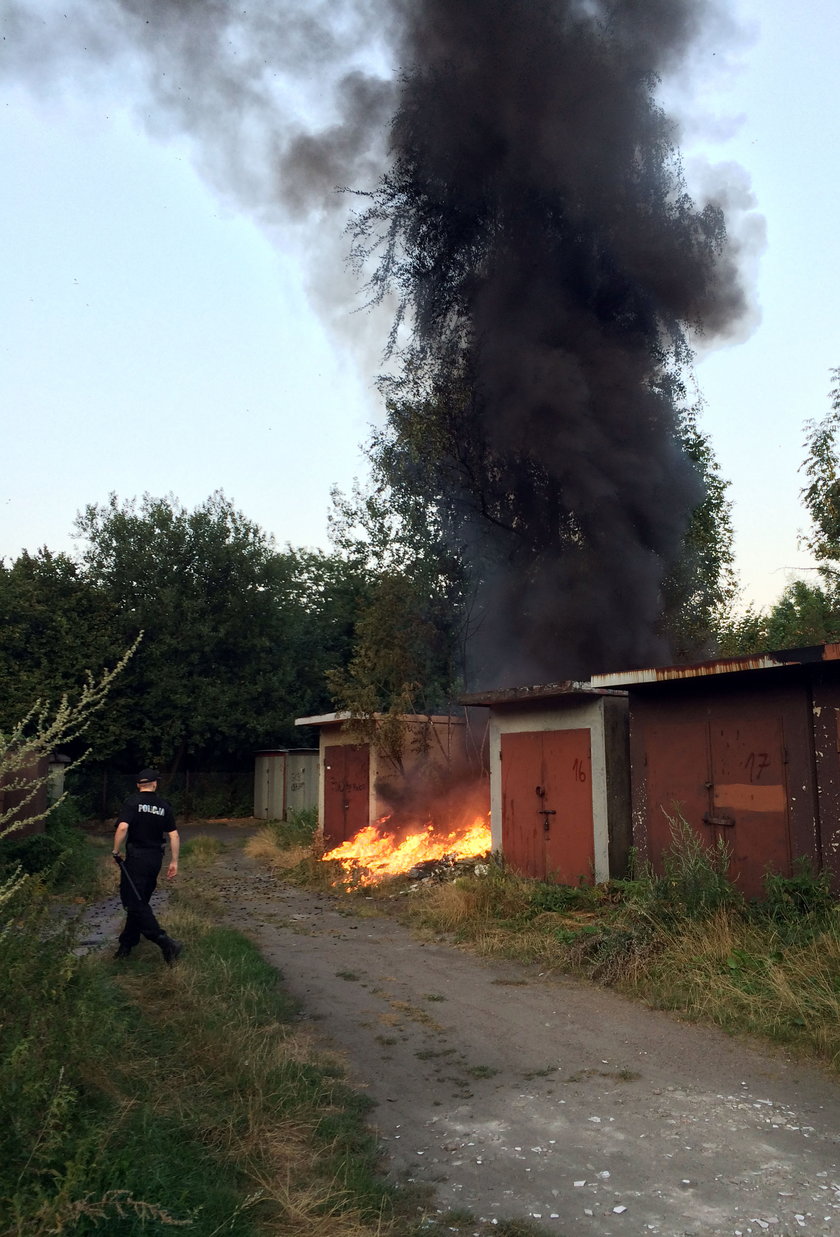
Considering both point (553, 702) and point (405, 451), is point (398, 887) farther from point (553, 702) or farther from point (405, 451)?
point (405, 451)

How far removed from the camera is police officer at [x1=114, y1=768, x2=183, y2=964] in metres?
7.17

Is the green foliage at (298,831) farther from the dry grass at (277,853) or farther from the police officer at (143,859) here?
the police officer at (143,859)

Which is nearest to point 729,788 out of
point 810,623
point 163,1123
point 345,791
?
point 163,1123

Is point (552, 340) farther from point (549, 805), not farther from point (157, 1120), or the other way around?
point (157, 1120)

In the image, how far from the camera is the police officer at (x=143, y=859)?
7168mm

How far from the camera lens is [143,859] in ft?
24.3

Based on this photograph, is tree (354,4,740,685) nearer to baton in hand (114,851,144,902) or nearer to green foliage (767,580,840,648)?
green foliage (767,580,840,648)

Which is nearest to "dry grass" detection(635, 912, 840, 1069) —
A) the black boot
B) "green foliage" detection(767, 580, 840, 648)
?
the black boot

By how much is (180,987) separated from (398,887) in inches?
268

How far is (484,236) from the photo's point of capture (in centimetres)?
1889

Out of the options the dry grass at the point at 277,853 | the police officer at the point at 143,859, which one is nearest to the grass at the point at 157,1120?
the police officer at the point at 143,859

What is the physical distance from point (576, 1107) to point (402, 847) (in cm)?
1039

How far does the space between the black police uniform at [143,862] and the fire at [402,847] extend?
6334 millimetres

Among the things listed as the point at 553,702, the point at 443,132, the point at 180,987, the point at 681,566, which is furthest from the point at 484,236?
the point at 180,987
